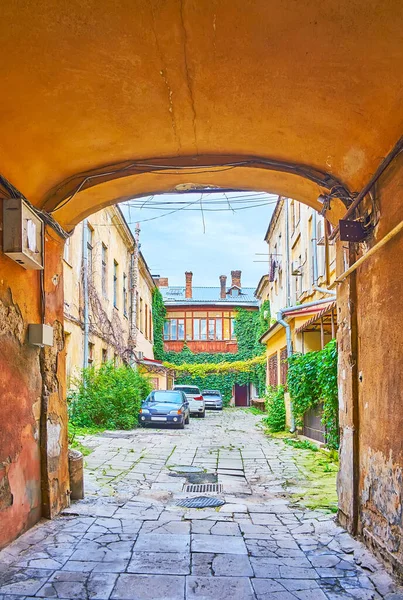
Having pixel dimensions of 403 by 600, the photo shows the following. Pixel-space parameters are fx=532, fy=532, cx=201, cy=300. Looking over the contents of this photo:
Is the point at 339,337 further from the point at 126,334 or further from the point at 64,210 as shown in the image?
the point at 126,334

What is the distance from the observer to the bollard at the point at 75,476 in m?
6.12

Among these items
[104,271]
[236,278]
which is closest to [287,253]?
[104,271]

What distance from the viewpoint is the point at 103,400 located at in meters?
15.3

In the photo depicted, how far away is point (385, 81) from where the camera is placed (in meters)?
3.50

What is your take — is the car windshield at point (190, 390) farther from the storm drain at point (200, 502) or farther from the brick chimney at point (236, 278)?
the brick chimney at point (236, 278)

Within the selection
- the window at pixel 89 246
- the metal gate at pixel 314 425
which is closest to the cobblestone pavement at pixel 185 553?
the metal gate at pixel 314 425

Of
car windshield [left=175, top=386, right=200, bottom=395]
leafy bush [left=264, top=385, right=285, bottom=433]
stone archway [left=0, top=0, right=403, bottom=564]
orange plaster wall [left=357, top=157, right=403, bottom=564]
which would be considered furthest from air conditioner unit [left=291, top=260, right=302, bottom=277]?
orange plaster wall [left=357, top=157, right=403, bottom=564]

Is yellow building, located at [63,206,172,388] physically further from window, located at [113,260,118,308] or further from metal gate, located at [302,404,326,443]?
metal gate, located at [302,404,326,443]

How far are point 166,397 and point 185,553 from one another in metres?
13.9

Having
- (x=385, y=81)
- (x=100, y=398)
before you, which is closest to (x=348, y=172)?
(x=385, y=81)

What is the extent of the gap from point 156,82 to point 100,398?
12461 mm

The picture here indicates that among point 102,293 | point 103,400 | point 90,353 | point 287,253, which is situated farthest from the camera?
point 287,253

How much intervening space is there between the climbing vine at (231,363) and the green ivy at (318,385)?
20940mm

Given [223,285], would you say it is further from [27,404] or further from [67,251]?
[27,404]
